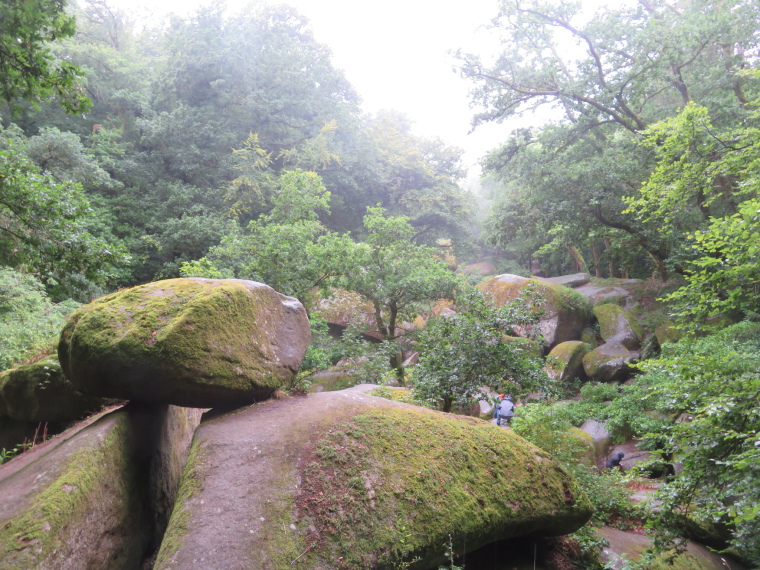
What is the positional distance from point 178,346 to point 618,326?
51.6ft

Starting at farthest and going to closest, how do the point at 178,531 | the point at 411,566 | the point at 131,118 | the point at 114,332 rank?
the point at 131,118, the point at 114,332, the point at 411,566, the point at 178,531

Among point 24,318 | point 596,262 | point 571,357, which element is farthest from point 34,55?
point 596,262

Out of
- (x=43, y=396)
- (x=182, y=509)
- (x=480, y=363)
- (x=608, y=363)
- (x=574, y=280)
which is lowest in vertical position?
(x=182, y=509)

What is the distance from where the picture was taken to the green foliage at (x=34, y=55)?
14.1 ft

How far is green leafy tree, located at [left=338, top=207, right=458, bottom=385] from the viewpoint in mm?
11359

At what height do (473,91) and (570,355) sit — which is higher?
(473,91)

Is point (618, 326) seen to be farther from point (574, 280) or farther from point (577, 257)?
point (577, 257)

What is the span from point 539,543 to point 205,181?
18.7 meters

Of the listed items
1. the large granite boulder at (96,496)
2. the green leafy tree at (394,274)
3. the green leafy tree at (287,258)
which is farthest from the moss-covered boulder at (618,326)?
the large granite boulder at (96,496)

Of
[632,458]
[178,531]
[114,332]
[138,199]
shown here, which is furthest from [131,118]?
[632,458]

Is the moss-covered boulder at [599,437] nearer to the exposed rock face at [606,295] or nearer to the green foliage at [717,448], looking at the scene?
the green foliage at [717,448]

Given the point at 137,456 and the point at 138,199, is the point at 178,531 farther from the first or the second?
the point at 138,199

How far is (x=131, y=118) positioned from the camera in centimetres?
1953

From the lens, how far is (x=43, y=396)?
245 inches
